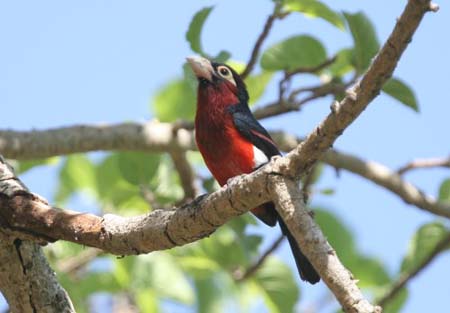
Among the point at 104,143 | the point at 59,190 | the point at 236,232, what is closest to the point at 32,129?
the point at 104,143

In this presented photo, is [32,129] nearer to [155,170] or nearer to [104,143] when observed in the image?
[104,143]

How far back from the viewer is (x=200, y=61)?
5.86 m

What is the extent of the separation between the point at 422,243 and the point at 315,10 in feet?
5.04

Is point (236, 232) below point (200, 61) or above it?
below

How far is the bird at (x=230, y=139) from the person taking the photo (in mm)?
5301

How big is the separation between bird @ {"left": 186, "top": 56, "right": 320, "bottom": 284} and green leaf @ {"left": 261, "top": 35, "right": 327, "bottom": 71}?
31cm

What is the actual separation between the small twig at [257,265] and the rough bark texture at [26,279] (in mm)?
2003

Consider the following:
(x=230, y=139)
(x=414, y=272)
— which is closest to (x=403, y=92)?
(x=230, y=139)

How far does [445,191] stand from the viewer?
597 centimetres

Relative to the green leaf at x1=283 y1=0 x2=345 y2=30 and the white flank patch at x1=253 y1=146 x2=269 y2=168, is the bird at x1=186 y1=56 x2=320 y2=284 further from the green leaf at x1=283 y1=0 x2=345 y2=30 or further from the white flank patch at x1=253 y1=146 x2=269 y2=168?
the green leaf at x1=283 y1=0 x2=345 y2=30

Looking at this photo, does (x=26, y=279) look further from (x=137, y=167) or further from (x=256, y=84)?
(x=256, y=84)

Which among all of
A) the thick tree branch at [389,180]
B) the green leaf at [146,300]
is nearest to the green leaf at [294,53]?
the thick tree branch at [389,180]

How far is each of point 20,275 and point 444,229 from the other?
3046mm

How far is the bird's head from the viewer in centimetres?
582
